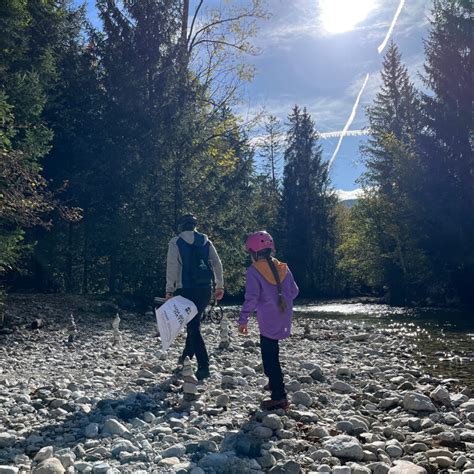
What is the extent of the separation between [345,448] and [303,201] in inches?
1648

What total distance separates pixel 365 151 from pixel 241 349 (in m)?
33.0

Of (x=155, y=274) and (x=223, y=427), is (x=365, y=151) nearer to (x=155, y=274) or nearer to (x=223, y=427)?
(x=155, y=274)

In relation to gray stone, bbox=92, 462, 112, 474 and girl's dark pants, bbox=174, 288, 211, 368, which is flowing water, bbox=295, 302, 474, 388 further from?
gray stone, bbox=92, 462, 112, 474

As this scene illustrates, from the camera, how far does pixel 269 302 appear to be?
597cm

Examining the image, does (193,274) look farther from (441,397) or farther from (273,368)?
(441,397)

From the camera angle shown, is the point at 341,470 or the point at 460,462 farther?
the point at 460,462

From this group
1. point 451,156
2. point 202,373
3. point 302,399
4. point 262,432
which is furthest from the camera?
point 451,156

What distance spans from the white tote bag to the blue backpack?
37cm

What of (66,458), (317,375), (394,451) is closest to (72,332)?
(317,375)

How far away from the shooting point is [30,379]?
7531mm

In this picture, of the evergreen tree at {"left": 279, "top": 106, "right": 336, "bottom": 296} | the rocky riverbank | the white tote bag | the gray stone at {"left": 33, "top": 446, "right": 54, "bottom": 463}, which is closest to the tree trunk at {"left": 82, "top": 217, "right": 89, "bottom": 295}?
the rocky riverbank

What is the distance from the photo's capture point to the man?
7.41 m

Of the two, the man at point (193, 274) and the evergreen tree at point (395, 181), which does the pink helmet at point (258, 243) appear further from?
the evergreen tree at point (395, 181)

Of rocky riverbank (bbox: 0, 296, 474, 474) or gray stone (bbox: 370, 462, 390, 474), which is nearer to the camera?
gray stone (bbox: 370, 462, 390, 474)
